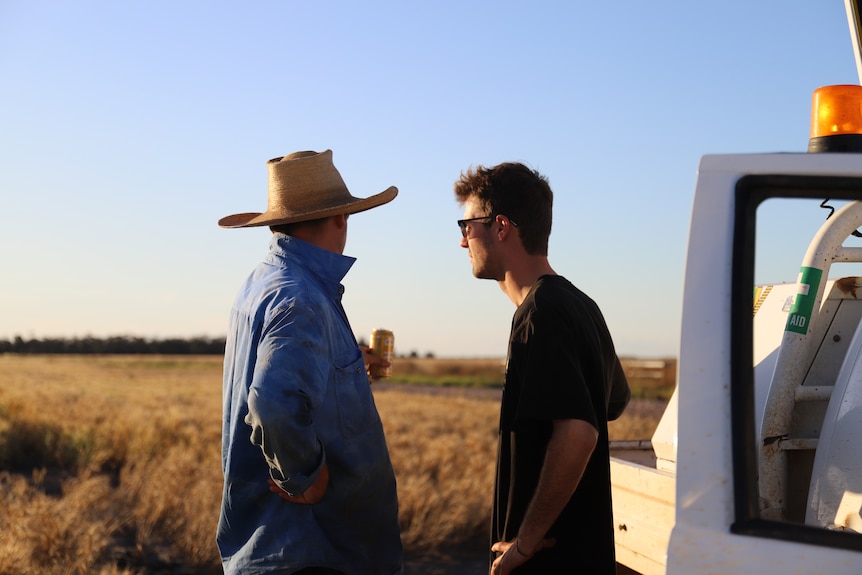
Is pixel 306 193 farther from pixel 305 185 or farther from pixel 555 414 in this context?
pixel 555 414

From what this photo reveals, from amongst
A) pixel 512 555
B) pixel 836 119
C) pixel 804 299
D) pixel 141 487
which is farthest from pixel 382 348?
pixel 141 487

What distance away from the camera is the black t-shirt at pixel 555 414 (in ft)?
7.96

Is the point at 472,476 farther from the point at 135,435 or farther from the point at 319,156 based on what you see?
the point at 319,156

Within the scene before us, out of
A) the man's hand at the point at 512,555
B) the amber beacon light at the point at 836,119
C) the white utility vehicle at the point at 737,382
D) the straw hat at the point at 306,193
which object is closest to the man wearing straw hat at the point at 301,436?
the straw hat at the point at 306,193

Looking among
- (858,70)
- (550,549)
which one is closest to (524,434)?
(550,549)

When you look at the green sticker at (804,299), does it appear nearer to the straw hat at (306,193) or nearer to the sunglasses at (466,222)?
the sunglasses at (466,222)

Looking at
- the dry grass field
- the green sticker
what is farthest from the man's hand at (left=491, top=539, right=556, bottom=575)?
the dry grass field

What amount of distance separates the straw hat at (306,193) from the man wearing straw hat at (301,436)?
0.43ft

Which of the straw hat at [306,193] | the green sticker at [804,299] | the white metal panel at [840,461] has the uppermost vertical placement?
the straw hat at [306,193]

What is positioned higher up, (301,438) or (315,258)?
(315,258)

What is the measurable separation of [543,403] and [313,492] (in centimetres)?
78

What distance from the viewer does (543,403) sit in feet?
7.89

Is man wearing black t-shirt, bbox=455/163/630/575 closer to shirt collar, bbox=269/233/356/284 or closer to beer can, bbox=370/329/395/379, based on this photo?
shirt collar, bbox=269/233/356/284

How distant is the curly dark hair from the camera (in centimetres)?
282
